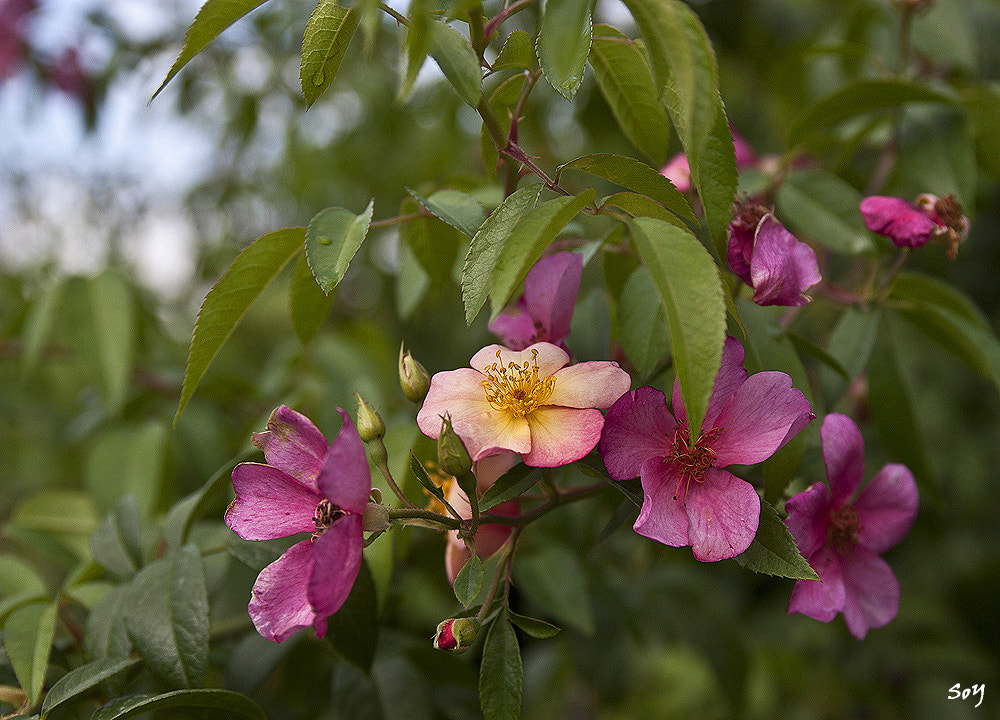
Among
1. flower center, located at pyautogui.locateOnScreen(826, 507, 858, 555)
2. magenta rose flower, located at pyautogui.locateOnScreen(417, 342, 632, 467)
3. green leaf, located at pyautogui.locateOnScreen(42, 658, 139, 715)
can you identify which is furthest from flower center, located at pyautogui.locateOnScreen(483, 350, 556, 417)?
green leaf, located at pyautogui.locateOnScreen(42, 658, 139, 715)

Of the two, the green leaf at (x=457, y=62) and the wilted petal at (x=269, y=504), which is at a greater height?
the green leaf at (x=457, y=62)

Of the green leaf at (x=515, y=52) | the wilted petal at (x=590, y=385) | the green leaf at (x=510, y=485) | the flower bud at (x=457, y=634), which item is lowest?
the flower bud at (x=457, y=634)

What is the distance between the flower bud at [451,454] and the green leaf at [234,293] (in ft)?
0.81

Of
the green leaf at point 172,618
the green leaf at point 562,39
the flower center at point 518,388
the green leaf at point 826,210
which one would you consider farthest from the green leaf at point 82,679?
the green leaf at point 826,210

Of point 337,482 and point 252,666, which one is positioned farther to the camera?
point 252,666

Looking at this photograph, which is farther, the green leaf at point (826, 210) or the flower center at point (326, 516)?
the green leaf at point (826, 210)

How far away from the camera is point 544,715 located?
2254 mm

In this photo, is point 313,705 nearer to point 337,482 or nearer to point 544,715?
point 337,482

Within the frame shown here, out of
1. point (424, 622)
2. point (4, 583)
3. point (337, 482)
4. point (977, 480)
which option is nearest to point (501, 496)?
point (337, 482)

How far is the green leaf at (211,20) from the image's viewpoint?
612mm

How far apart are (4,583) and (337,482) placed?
66 cm

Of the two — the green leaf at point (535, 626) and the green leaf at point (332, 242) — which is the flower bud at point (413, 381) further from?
the green leaf at point (535, 626)

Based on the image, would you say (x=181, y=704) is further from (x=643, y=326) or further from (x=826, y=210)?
(x=826, y=210)

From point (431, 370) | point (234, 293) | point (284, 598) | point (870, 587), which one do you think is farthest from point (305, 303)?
point (431, 370)
